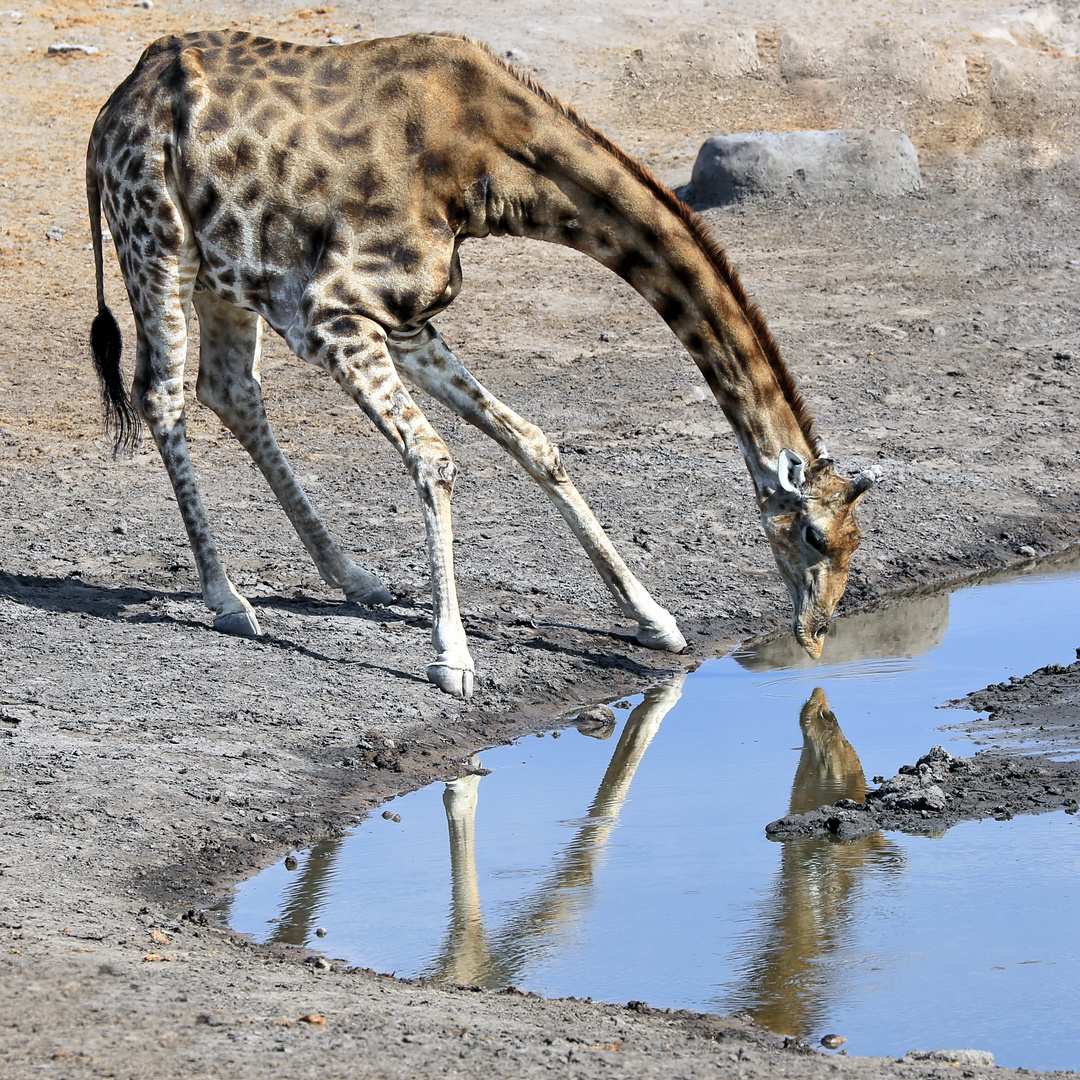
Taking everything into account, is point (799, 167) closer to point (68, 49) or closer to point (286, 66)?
point (68, 49)

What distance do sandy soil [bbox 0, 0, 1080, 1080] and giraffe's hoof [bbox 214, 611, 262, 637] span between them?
3.1 inches

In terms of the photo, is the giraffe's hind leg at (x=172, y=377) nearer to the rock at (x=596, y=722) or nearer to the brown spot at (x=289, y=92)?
the brown spot at (x=289, y=92)

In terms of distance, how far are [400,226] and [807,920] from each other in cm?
352

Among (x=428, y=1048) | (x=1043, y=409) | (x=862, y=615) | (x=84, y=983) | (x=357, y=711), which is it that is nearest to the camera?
(x=428, y=1048)

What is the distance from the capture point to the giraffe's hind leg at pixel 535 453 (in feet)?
24.3

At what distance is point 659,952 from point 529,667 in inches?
101

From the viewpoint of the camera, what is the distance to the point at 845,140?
1619 centimetres

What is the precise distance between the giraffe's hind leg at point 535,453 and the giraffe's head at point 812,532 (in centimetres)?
65

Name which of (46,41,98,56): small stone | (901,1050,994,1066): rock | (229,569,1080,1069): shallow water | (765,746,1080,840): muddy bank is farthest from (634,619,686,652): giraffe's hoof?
(46,41,98,56): small stone

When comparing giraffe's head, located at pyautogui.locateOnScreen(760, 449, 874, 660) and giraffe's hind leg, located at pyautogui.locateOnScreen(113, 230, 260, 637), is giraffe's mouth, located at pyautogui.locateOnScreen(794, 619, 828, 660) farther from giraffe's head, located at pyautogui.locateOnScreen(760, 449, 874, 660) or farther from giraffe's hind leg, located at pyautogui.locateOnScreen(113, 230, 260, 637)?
giraffe's hind leg, located at pyautogui.locateOnScreen(113, 230, 260, 637)

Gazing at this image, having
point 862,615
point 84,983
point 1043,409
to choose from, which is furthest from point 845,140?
point 84,983

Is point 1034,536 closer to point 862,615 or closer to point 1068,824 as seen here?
point 862,615

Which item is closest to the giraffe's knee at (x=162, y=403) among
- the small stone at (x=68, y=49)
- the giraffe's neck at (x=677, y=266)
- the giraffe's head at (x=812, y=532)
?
the giraffe's neck at (x=677, y=266)

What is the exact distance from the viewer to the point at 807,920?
4.85 metres
